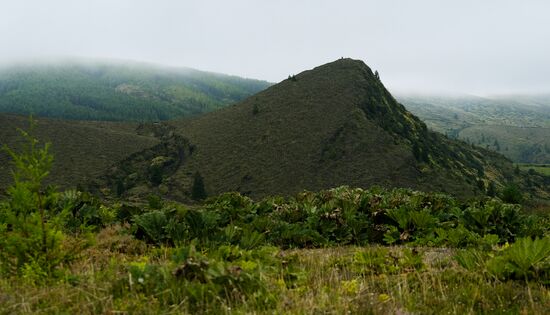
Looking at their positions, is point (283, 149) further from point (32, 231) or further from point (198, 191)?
point (32, 231)

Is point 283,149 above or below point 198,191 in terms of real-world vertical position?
above

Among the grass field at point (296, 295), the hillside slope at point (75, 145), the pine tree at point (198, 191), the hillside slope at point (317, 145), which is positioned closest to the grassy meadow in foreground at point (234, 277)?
the grass field at point (296, 295)

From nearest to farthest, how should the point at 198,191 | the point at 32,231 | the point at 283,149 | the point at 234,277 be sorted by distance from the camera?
1. the point at 234,277
2. the point at 32,231
3. the point at 198,191
4. the point at 283,149

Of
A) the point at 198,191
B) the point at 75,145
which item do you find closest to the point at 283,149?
the point at 198,191

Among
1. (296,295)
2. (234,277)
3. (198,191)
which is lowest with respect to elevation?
(198,191)

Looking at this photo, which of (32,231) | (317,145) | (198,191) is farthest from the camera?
(317,145)

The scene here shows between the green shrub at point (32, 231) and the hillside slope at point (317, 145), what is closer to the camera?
the green shrub at point (32, 231)

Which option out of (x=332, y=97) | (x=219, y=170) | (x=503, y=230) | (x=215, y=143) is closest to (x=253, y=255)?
(x=503, y=230)

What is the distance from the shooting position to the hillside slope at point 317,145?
82500 mm

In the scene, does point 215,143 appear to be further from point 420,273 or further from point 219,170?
point 420,273

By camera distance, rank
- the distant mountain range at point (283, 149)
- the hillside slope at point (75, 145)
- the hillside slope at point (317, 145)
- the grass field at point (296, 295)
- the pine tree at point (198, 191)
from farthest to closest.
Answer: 1. the hillside slope at point (75, 145)
2. the distant mountain range at point (283, 149)
3. the hillside slope at point (317, 145)
4. the pine tree at point (198, 191)
5. the grass field at point (296, 295)

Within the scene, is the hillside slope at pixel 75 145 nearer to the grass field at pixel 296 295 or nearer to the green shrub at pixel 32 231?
the green shrub at pixel 32 231

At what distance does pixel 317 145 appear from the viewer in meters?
92.6

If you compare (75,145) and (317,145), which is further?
(75,145)
